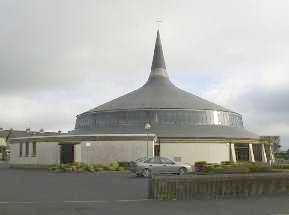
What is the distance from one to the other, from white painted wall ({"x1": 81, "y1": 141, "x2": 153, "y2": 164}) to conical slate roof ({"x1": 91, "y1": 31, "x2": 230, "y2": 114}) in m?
11.5

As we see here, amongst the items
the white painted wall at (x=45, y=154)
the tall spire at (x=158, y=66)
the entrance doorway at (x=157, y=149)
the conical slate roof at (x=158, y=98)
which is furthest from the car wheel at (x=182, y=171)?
the tall spire at (x=158, y=66)

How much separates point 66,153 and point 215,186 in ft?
139

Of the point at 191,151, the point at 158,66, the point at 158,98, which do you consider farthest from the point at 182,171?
the point at 158,66

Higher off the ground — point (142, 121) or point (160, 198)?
point (142, 121)

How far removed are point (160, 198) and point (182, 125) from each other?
4768 cm

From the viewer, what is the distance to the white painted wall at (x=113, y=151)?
193 feet

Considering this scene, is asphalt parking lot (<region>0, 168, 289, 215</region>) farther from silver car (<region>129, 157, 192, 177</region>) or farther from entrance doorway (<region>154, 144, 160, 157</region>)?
entrance doorway (<region>154, 144, 160, 157</region>)

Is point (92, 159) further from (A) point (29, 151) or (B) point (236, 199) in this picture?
(B) point (236, 199)

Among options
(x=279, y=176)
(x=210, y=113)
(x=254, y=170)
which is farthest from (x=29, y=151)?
(x=279, y=176)

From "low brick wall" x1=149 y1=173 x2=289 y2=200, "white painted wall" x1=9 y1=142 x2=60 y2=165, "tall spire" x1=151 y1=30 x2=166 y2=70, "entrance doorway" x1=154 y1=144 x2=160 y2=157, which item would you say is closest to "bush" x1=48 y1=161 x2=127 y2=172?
"white painted wall" x1=9 y1=142 x2=60 y2=165

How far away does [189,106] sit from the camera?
70875mm

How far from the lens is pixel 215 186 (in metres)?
22.1

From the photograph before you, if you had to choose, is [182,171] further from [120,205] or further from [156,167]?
[120,205]

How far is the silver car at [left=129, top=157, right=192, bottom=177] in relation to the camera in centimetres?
4041
